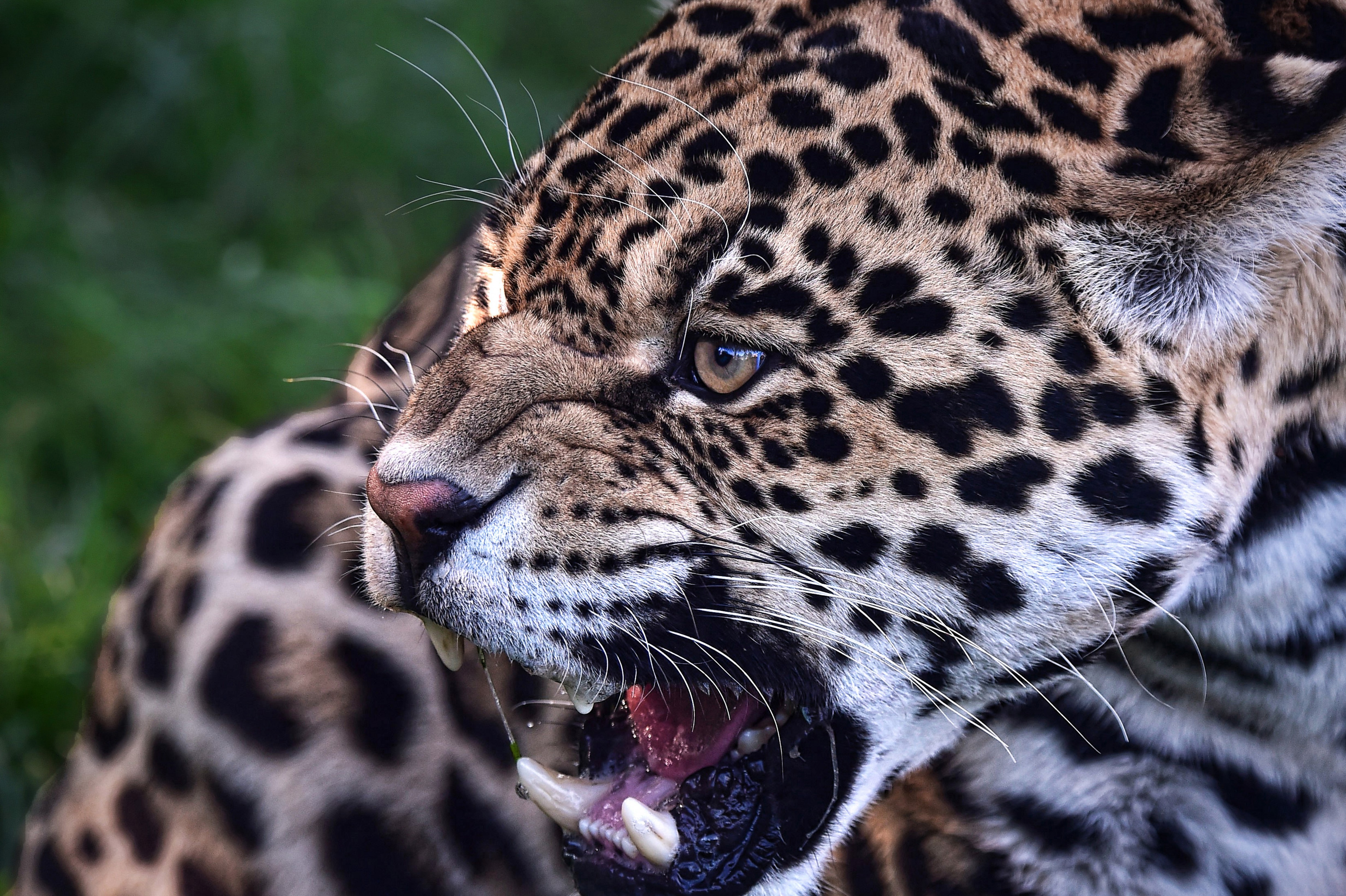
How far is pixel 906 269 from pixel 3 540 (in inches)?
147

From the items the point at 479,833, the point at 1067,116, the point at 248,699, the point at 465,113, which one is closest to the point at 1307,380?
the point at 1067,116

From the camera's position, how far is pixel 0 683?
4844 millimetres

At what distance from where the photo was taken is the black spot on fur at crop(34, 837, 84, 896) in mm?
3715

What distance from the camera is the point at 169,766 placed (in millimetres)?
3570

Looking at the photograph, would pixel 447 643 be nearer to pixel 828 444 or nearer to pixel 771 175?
pixel 828 444

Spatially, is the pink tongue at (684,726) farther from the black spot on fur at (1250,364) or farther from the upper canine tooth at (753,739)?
the black spot on fur at (1250,364)

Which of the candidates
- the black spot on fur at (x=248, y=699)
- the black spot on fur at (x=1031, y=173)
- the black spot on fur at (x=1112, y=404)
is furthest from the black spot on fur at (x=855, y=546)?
the black spot on fur at (x=248, y=699)

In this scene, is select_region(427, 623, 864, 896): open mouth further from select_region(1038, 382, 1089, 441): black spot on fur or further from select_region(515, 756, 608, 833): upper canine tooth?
select_region(1038, 382, 1089, 441): black spot on fur

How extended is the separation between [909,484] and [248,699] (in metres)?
1.61

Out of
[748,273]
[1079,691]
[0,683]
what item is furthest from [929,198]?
[0,683]

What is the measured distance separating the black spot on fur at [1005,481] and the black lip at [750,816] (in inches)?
19.7

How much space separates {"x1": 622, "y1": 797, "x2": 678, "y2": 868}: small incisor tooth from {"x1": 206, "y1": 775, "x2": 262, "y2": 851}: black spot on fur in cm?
101

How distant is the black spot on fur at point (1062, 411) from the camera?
105 inches

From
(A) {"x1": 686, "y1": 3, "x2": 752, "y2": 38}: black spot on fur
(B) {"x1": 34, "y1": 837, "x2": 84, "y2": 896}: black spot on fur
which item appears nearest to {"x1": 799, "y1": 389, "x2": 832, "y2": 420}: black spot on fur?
(A) {"x1": 686, "y1": 3, "x2": 752, "y2": 38}: black spot on fur
